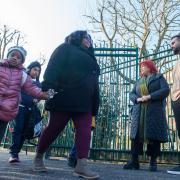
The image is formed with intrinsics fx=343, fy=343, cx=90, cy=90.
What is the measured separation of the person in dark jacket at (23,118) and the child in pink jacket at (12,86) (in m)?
1.39

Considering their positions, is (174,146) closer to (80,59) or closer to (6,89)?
(80,59)

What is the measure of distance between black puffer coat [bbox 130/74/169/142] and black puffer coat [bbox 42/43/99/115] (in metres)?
1.34

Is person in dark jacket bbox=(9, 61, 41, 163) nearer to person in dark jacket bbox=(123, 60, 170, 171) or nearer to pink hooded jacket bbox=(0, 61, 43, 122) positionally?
pink hooded jacket bbox=(0, 61, 43, 122)

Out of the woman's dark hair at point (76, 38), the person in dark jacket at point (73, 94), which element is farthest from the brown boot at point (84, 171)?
the woman's dark hair at point (76, 38)

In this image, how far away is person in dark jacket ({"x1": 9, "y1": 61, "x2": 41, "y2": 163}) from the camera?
17.7 feet

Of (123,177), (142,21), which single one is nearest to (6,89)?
(123,177)

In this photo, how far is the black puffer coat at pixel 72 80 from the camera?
12.8ft

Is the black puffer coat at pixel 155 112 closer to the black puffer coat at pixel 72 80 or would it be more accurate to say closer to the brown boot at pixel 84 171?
the black puffer coat at pixel 72 80

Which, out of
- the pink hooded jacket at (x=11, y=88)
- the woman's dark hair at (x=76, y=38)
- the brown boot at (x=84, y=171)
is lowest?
the brown boot at (x=84, y=171)

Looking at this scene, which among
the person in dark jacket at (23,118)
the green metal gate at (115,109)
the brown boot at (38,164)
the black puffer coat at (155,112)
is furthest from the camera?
the green metal gate at (115,109)

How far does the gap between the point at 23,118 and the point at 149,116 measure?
199 cm

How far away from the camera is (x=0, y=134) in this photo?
3811 millimetres

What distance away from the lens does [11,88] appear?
387 cm

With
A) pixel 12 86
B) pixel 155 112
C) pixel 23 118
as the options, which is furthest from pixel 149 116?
pixel 12 86
